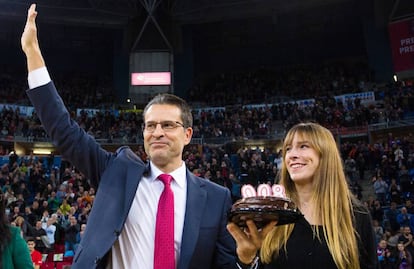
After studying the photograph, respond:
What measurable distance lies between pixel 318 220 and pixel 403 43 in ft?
79.3

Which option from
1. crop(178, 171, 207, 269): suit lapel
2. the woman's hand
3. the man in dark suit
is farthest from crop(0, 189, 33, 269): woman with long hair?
the woman's hand

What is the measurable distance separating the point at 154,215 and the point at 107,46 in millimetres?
31510

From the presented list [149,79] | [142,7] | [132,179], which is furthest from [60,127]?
[142,7]

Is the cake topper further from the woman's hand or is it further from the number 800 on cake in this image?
the woman's hand

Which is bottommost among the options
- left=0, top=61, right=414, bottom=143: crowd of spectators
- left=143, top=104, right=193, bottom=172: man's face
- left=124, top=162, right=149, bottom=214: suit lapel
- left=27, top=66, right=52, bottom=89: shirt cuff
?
left=124, top=162, right=149, bottom=214: suit lapel

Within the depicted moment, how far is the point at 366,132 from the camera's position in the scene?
72.2 ft

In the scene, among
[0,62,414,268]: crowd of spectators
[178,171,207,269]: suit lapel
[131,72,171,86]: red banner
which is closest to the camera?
[178,171,207,269]: suit lapel

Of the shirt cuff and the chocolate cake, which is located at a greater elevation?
the shirt cuff

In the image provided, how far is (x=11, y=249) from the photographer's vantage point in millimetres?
2518

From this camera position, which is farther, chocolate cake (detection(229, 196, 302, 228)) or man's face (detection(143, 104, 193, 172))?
man's face (detection(143, 104, 193, 172))

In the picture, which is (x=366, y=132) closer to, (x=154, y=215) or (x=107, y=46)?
(x=107, y=46)

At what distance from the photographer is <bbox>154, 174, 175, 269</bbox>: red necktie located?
2.06 m

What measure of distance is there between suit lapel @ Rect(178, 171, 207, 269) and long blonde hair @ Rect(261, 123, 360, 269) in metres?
0.43

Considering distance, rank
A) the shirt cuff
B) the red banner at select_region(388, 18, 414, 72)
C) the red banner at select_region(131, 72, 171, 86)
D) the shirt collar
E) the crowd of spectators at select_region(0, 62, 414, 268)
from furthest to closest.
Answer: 1. the red banner at select_region(131, 72, 171, 86)
2. the red banner at select_region(388, 18, 414, 72)
3. the crowd of spectators at select_region(0, 62, 414, 268)
4. the shirt collar
5. the shirt cuff
